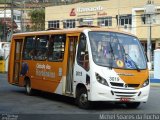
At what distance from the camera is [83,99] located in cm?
1499

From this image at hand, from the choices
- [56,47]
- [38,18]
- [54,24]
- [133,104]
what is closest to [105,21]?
[54,24]

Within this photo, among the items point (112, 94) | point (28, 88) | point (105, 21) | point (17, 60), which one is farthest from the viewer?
point (105, 21)

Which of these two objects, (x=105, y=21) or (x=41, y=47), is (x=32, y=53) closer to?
(x=41, y=47)

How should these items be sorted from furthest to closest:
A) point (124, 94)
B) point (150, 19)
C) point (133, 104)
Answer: point (150, 19) < point (133, 104) < point (124, 94)

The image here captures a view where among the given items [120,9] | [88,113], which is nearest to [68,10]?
[120,9]

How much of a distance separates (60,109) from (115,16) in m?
59.0

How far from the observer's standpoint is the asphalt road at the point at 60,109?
1295 centimetres

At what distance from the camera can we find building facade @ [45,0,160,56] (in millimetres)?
68188

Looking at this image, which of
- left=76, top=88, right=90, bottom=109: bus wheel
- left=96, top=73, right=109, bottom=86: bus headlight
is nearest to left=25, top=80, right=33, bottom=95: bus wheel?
left=76, top=88, right=90, bottom=109: bus wheel

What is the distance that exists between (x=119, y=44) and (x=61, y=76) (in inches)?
99.5

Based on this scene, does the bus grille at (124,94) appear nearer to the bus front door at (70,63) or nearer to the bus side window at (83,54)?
the bus side window at (83,54)

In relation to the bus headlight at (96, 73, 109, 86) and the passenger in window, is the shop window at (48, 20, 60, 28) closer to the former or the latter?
the passenger in window

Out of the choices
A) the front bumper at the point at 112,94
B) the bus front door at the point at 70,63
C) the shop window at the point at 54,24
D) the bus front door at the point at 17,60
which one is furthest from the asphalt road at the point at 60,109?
the shop window at the point at 54,24

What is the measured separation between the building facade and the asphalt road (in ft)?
153
